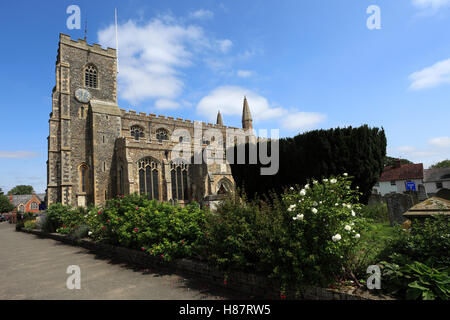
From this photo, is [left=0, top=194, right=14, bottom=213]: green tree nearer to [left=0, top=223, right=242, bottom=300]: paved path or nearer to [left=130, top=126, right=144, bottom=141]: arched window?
[left=130, top=126, right=144, bottom=141]: arched window

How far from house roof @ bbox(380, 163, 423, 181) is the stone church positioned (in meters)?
32.4

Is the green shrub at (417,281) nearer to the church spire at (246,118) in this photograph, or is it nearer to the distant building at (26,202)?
the church spire at (246,118)

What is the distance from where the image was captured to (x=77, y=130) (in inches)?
926

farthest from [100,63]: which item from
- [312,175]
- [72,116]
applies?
[312,175]

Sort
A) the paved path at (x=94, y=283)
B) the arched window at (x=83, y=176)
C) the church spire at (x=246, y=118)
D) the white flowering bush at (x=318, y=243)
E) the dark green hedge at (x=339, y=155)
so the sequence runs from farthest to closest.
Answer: the church spire at (x=246, y=118), the arched window at (x=83, y=176), the dark green hedge at (x=339, y=155), the paved path at (x=94, y=283), the white flowering bush at (x=318, y=243)

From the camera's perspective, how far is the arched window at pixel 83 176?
902 inches

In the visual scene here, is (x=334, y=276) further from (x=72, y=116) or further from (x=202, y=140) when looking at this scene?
(x=202, y=140)

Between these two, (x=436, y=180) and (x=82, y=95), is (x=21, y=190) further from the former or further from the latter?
(x=436, y=180)

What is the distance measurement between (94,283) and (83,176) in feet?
70.0

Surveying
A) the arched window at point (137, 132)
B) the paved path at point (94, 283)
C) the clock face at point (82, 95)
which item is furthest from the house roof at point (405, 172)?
the clock face at point (82, 95)

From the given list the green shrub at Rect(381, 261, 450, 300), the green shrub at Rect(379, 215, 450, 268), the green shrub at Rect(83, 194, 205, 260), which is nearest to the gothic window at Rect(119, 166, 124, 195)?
the green shrub at Rect(83, 194, 205, 260)

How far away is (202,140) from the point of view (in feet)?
106
